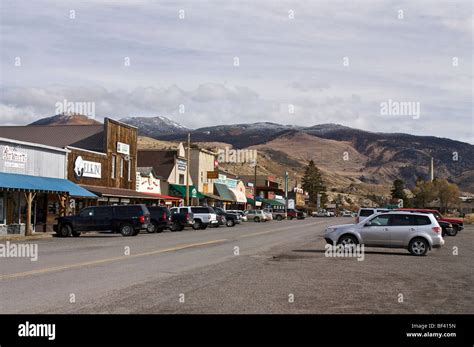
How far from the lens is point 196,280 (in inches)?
624

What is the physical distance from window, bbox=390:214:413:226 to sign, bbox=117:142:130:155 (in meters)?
36.7

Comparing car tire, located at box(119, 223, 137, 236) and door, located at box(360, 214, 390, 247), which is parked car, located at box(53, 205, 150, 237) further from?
door, located at box(360, 214, 390, 247)

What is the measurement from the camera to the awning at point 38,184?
1406 inches

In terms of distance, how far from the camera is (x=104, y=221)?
1526 inches

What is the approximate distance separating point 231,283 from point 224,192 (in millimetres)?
77610

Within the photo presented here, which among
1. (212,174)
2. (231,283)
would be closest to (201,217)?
(212,174)

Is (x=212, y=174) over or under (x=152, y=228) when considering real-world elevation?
over

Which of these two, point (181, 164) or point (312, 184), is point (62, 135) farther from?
point (312, 184)

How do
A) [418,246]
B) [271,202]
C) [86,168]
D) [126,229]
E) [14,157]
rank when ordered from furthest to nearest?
[271,202] → [86,168] → [14,157] → [126,229] → [418,246]

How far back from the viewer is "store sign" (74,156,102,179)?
4934 cm
